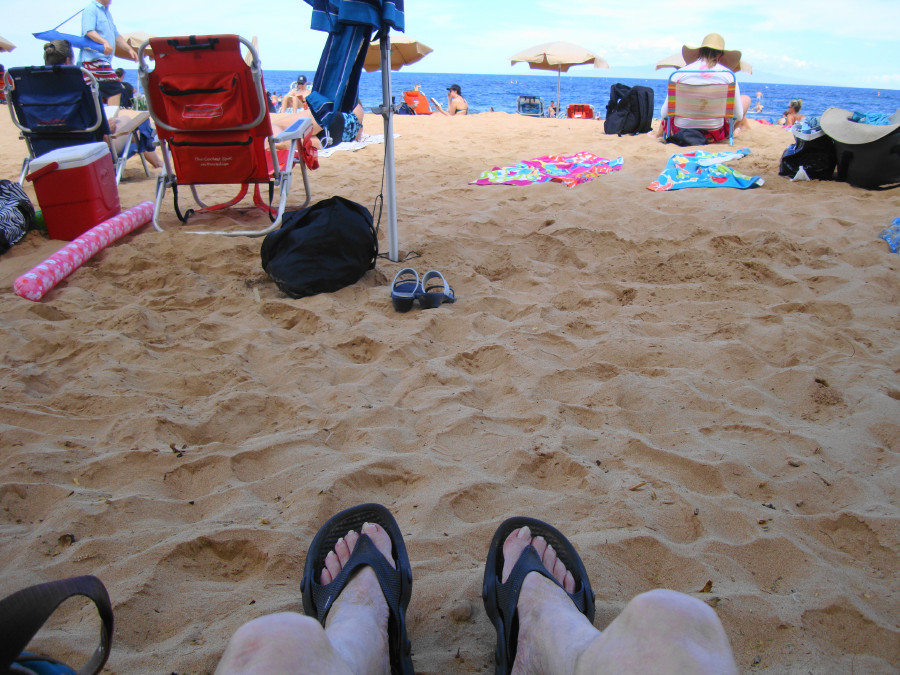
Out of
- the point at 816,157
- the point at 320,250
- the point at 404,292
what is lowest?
the point at 404,292

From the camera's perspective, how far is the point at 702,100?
6.13 metres

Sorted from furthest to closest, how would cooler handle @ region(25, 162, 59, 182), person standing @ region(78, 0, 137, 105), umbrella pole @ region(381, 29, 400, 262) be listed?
person standing @ region(78, 0, 137, 105)
cooler handle @ region(25, 162, 59, 182)
umbrella pole @ region(381, 29, 400, 262)

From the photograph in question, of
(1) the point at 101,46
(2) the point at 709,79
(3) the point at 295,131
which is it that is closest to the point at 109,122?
(1) the point at 101,46

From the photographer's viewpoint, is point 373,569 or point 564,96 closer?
point 373,569

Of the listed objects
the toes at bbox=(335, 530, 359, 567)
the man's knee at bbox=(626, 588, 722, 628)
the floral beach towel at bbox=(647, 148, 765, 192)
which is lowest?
the toes at bbox=(335, 530, 359, 567)

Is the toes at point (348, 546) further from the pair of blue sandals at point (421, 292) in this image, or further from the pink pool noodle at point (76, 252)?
the pink pool noodle at point (76, 252)

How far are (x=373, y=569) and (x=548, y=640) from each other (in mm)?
398

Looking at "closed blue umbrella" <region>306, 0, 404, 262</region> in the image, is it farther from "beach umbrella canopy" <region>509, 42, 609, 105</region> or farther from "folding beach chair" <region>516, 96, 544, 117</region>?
"beach umbrella canopy" <region>509, 42, 609, 105</region>

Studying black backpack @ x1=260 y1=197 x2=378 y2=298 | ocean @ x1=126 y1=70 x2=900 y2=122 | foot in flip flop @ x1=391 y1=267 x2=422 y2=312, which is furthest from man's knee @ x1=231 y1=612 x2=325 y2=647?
ocean @ x1=126 y1=70 x2=900 y2=122

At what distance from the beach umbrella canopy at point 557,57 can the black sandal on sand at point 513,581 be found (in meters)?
14.8

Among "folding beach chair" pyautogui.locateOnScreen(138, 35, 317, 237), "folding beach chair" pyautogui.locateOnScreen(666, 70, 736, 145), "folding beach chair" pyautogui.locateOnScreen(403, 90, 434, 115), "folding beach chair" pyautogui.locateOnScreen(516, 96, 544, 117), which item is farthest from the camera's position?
"folding beach chair" pyautogui.locateOnScreen(516, 96, 544, 117)

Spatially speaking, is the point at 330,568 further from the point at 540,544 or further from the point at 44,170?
the point at 44,170

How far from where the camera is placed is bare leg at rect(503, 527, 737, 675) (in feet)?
2.69

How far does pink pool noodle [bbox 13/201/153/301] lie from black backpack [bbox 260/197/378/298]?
1.03 metres
